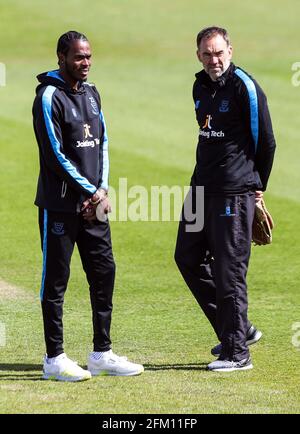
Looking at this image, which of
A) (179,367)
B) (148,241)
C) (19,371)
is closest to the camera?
(19,371)

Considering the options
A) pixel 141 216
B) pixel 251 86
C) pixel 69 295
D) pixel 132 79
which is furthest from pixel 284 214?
pixel 132 79

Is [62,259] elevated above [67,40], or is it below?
A: below

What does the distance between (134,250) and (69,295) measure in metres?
2.08

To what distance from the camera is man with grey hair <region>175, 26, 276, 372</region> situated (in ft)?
26.5

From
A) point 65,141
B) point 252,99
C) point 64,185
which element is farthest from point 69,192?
point 252,99

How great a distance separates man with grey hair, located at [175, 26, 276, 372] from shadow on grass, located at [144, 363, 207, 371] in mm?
134

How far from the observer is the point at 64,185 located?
7.87 m

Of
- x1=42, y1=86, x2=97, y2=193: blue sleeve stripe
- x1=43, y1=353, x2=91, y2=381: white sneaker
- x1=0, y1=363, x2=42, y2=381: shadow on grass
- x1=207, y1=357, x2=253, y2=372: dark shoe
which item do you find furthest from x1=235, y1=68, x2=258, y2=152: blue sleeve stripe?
x1=0, y1=363, x2=42, y2=381: shadow on grass

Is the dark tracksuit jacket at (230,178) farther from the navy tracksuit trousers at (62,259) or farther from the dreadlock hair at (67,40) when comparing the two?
the dreadlock hair at (67,40)

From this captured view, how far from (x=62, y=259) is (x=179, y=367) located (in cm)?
121

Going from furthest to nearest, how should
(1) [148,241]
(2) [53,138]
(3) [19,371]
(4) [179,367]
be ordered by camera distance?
(1) [148,241]
(4) [179,367]
(3) [19,371]
(2) [53,138]

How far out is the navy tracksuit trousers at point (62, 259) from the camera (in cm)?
789

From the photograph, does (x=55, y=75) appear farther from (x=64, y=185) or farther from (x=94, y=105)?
(x=64, y=185)

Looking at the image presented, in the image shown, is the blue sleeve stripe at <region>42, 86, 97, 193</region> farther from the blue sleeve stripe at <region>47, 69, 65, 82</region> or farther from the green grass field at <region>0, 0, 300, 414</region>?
the green grass field at <region>0, 0, 300, 414</region>
